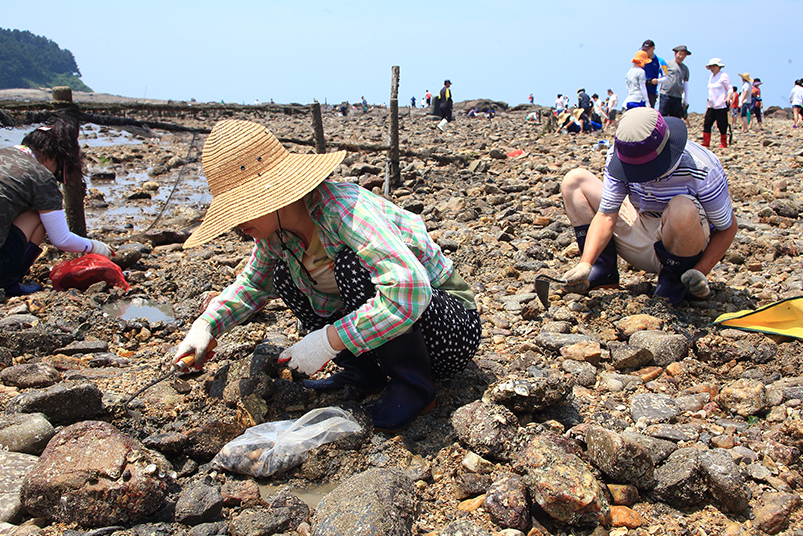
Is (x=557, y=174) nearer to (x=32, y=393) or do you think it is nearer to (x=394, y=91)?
(x=394, y=91)

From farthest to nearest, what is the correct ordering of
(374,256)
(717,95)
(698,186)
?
(717,95)
(698,186)
(374,256)

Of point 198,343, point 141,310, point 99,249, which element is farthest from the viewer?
point 99,249

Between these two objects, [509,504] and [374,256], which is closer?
[509,504]

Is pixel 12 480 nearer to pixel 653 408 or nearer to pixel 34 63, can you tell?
pixel 653 408

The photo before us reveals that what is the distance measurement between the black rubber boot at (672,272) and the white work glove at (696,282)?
4cm

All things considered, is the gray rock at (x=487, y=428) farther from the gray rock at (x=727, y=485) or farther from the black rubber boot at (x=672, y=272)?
the black rubber boot at (x=672, y=272)

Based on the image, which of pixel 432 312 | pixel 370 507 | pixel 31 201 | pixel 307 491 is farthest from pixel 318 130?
pixel 370 507

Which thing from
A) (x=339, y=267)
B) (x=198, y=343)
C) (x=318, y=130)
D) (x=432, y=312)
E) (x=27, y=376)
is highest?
(x=318, y=130)

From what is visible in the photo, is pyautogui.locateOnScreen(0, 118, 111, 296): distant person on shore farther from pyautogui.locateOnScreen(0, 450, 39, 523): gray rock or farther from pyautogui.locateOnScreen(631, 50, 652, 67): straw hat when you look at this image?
pyautogui.locateOnScreen(631, 50, 652, 67): straw hat

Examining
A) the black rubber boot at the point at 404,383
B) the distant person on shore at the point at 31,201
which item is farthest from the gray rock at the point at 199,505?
the distant person on shore at the point at 31,201

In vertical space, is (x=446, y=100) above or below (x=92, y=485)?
above

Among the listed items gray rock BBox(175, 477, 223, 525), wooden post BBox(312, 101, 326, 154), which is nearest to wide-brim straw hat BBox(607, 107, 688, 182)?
gray rock BBox(175, 477, 223, 525)

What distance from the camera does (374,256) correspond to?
1.65 metres

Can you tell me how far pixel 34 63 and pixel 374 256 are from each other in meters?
104
